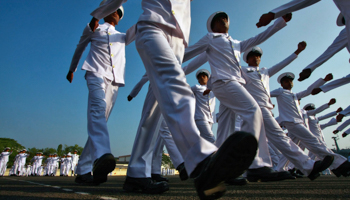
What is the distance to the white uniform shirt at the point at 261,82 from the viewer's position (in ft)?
14.6

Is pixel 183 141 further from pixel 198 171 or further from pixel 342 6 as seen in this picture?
pixel 342 6

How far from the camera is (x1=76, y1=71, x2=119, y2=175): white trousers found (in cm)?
269

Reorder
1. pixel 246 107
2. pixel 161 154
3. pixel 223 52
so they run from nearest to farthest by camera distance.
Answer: pixel 246 107
pixel 223 52
pixel 161 154

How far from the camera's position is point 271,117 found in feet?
13.8

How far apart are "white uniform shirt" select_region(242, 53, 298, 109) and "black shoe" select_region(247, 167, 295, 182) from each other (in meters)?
1.44

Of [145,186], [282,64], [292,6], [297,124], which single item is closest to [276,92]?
[297,124]

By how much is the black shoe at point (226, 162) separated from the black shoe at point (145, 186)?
107 cm

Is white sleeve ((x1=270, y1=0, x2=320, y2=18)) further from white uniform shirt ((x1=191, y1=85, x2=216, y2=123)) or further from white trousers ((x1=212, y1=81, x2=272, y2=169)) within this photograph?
white uniform shirt ((x1=191, y1=85, x2=216, y2=123))

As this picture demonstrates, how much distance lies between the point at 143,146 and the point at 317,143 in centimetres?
444

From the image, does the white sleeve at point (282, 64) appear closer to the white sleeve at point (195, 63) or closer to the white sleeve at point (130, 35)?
the white sleeve at point (195, 63)

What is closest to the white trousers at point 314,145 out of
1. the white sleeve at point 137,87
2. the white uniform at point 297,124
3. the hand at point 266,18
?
the white uniform at point 297,124

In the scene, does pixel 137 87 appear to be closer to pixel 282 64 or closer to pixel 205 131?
pixel 205 131

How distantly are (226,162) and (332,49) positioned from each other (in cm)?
376

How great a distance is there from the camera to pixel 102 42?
355 cm
